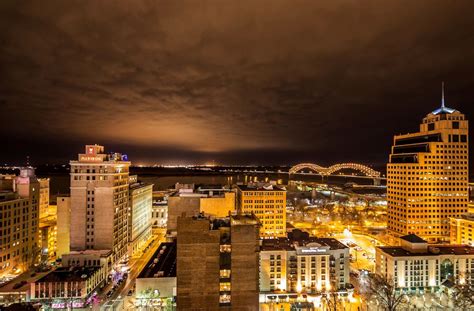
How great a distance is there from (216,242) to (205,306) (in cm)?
602

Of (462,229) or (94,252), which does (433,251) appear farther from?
(94,252)

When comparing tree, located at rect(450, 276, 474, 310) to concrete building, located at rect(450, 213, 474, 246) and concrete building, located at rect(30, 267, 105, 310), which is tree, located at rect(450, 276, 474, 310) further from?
concrete building, located at rect(30, 267, 105, 310)

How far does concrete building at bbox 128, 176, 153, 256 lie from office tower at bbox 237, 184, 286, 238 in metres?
24.2

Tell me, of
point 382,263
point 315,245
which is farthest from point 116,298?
point 382,263

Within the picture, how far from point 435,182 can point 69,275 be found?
2843 inches

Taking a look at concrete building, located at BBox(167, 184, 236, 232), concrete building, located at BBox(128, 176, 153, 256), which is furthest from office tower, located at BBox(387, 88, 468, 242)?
concrete building, located at BBox(128, 176, 153, 256)

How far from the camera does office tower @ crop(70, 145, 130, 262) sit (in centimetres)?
4972

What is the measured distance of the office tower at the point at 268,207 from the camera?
7469 centimetres

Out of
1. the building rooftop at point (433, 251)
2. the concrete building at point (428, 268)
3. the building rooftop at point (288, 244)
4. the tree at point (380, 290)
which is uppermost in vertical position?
the building rooftop at point (288, 244)

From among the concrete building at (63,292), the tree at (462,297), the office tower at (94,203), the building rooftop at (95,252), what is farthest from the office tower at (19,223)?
the tree at (462,297)

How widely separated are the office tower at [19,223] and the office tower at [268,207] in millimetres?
43377

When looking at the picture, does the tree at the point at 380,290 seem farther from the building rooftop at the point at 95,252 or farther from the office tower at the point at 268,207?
the building rooftop at the point at 95,252

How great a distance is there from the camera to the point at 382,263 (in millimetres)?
46625

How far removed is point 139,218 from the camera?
69562 mm
